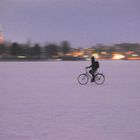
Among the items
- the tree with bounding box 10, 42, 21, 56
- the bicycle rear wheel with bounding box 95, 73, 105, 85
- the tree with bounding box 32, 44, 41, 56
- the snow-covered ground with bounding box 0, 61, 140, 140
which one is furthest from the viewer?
the tree with bounding box 32, 44, 41, 56

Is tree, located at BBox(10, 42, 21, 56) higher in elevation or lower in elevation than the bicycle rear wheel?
higher

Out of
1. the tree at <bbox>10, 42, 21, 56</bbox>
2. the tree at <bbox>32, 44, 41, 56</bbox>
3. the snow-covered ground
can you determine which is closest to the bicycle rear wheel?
the snow-covered ground

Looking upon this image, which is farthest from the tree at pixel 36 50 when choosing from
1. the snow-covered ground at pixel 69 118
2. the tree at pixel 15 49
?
the snow-covered ground at pixel 69 118

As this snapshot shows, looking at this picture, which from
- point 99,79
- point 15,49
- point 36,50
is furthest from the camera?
point 36,50

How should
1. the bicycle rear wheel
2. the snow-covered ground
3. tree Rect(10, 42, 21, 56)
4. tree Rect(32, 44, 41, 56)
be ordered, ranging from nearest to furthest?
1. the snow-covered ground
2. the bicycle rear wheel
3. tree Rect(10, 42, 21, 56)
4. tree Rect(32, 44, 41, 56)

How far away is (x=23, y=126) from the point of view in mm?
7238

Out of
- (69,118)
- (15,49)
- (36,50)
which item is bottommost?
(69,118)

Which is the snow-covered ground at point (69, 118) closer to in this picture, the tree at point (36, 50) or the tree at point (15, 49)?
the tree at point (15, 49)

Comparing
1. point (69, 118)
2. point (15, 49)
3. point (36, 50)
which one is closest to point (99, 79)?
point (69, 118)

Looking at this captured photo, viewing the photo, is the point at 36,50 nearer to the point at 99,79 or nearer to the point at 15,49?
the point at 15,49

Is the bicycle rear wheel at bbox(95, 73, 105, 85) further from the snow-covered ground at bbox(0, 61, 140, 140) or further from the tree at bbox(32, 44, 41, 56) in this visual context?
the tree at bbox(32, 44, 41, 56)

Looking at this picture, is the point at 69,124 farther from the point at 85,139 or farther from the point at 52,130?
the point at 85,139

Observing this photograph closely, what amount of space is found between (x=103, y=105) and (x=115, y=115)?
1662mm

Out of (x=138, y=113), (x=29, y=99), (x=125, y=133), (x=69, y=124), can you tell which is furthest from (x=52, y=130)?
(x=29, y=99)
